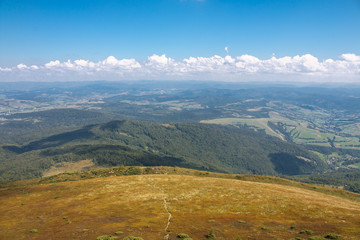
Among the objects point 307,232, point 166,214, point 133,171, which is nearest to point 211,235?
point 166,214

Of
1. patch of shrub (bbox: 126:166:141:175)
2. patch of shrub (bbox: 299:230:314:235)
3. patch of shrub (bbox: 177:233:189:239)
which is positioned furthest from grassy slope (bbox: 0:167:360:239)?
patch of shrub (bbox: 126:166:141:175)

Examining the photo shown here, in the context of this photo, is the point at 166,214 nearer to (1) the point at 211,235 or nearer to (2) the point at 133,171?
(1) the point at 211,235

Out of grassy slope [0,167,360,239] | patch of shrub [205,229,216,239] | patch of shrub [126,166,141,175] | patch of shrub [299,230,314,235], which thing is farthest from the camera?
patch of shrub [126,166,141,175]

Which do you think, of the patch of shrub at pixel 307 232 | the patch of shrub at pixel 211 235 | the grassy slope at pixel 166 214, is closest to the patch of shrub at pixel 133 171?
the grassy slope at pixel 166 214

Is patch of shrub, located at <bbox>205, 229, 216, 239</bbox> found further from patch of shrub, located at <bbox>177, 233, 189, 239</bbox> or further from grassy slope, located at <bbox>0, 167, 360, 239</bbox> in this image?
patch of shrub, located at <bbox>177, 233, 189, 239</bbox>

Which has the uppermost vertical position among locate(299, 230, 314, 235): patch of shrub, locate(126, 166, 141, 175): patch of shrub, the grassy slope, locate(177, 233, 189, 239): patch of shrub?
locate(177, 233, 189, 239): patch of shrub

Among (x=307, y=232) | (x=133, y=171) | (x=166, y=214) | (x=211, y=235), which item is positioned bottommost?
(x=133, y=171)

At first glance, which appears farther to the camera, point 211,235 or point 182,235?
point 211,235

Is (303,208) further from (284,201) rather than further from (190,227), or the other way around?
(190,227)

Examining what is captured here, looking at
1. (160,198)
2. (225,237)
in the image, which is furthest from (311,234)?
(160,198)
